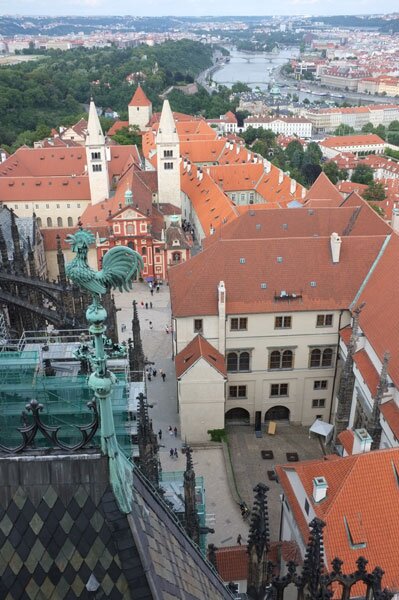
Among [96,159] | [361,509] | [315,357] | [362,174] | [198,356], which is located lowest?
[362,174]

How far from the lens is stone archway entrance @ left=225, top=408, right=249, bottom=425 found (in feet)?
116

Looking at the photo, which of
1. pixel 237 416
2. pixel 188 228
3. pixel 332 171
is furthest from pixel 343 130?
pixel 237 416

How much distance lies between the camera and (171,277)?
34.3m

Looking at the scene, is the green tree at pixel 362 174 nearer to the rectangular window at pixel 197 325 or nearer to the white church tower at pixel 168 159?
the white church tower at pixel 168 159

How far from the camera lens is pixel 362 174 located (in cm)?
10412

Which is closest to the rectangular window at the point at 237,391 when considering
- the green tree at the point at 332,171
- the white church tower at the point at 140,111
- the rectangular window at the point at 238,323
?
the rectangular window at the point at 238,323

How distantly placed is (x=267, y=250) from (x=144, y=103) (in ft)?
313

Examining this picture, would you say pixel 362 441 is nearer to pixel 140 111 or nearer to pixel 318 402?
pixel 318 402

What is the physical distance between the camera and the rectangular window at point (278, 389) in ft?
114

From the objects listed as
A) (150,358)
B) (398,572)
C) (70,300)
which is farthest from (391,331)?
(150,358)

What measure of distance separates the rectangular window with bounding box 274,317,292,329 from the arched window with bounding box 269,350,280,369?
1.60 metres

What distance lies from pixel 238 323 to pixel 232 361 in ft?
8.15

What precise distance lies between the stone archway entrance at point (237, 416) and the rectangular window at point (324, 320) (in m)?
6.95

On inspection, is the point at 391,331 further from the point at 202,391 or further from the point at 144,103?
the point at 144,103
